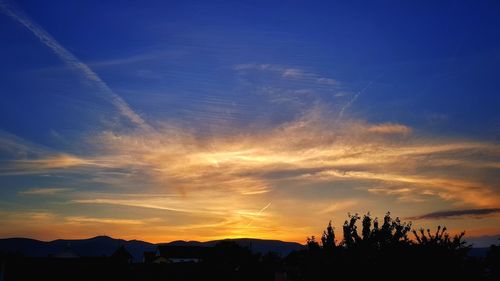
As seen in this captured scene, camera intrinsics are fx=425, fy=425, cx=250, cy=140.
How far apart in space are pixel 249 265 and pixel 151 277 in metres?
11.4

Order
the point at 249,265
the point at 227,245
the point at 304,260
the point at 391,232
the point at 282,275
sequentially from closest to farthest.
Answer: the point at 391,232
the point at 304,260
the point at 282,275
the point at 249,265
the point at 227,245

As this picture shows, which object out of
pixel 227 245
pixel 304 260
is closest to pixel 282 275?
pixel 304 260

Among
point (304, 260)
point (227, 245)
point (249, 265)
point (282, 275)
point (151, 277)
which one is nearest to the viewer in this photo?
point (304, 260)

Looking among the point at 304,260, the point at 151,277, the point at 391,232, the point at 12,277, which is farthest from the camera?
the point at 151,277

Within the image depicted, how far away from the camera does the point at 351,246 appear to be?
45.9 ft

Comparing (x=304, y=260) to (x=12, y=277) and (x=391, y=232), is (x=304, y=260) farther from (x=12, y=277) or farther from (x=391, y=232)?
(x=12, y=277)

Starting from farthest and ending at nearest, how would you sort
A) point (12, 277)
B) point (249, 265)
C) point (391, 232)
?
point (249, 265) → point (12, 277) → point (391, 232)

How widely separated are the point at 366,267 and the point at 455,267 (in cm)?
244

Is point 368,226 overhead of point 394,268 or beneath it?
overhead

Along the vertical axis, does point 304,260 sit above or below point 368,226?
below

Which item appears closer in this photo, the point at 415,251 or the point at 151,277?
the point at 415,251

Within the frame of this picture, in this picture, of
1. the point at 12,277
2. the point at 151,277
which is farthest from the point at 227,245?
the point at 12,277

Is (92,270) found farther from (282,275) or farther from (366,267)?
(366,267)

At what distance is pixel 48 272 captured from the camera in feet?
136
